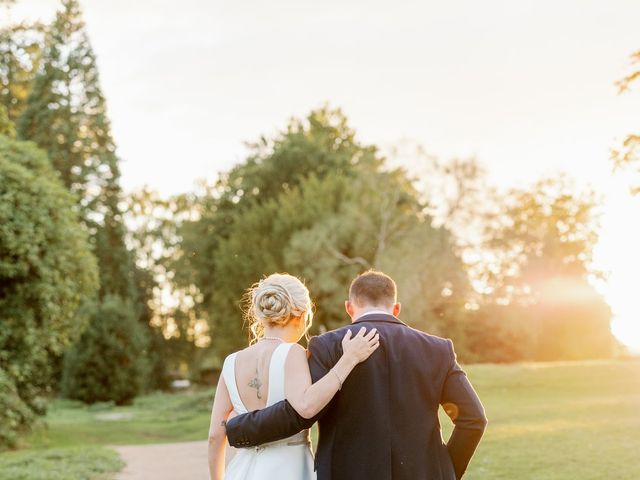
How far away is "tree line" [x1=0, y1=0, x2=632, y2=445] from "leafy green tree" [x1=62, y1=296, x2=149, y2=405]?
6 cm

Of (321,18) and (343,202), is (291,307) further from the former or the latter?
(343,202)

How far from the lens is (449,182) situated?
139 ft

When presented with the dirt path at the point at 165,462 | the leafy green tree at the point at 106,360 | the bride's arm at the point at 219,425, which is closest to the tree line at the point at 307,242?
the leafy green tree at the point at 106,360

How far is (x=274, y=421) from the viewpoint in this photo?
171 inches

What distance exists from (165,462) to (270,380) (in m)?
10.2

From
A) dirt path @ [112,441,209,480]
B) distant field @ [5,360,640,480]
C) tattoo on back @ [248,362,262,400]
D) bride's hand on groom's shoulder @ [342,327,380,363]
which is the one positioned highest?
bride's hand on groom's shoulder @ [342,327,380,363]

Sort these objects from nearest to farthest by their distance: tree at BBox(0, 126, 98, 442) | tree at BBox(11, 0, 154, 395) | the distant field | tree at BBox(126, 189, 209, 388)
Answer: the distant field < tree at BBox(0, 126, 98, 442) < tree at BBox(11, 0, 154, 395) < tree at BBox(126, 189, 209, 388)

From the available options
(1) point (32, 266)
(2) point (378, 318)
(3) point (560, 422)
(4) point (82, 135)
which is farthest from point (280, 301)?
(4) point (82, 135)

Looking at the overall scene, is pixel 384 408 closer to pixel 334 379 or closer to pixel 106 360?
pixel 334 379

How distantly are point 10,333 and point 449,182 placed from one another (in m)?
28.5

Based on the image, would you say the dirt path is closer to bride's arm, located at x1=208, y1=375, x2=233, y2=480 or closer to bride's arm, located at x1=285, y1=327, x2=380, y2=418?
bride's arm, located at x1=208, y1=375, x2=233, y2=480

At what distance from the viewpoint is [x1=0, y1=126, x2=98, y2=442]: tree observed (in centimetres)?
1677

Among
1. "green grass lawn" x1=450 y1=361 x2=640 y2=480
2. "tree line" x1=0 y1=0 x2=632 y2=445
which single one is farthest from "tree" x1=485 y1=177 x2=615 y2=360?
"green grass lawn" x1=450 y1=361 x2=640 y2=480

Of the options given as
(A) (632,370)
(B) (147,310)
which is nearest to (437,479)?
(A) (632,370)
